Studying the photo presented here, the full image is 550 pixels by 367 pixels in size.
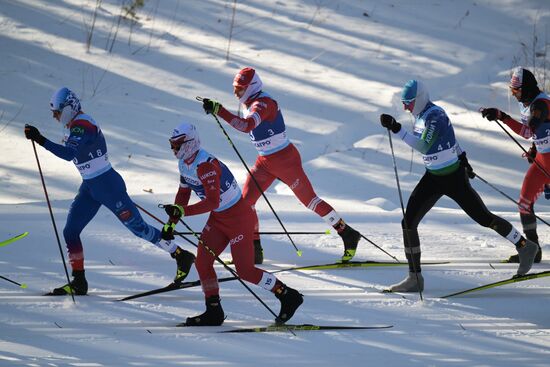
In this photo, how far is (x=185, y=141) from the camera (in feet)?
20.9

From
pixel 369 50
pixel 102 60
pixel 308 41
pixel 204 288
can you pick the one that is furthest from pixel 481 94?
pixel 204 288

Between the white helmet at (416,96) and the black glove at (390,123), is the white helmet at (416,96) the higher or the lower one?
the higher one

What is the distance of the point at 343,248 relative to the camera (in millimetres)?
8531

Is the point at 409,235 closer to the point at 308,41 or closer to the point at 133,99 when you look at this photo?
the point at 133,99

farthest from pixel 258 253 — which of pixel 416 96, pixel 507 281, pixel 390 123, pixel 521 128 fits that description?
pixel 521 128

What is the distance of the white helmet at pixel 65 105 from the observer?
23.0 feet

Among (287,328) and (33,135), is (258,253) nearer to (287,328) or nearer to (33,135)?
(287,328)

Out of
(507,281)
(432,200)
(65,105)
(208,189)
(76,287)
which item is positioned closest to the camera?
(208,189)

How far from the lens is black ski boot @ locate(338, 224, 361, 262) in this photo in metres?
8.01

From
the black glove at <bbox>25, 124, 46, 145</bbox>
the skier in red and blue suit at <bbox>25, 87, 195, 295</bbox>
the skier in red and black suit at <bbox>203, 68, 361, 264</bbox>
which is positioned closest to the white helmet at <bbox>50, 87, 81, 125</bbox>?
the skier in red and blue suit at <bbox>25, 87, 195, 295</bbox>

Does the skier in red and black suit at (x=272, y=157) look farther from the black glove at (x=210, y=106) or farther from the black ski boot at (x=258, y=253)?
the black glove at (x=210, y=106)

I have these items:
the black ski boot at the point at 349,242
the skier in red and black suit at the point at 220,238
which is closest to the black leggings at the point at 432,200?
the black ski boot at the point at 349,242

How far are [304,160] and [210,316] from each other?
591 centimetres

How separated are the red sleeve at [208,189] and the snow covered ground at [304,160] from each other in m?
0.91
